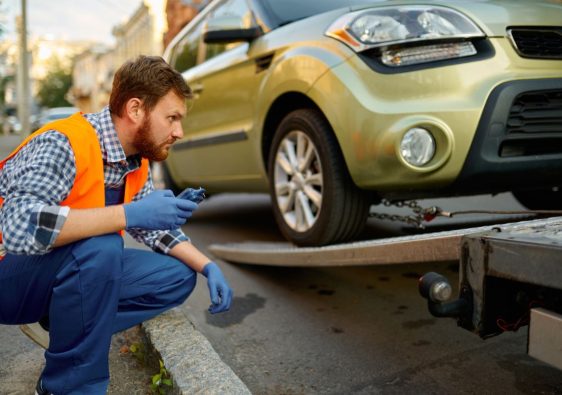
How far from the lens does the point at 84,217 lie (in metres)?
1.69

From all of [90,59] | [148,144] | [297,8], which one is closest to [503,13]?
[297,8]

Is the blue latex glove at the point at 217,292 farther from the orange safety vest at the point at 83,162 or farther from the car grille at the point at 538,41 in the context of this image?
the car grille at the point at 538,41

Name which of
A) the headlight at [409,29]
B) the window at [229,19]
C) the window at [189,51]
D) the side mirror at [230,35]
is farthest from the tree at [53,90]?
the headlight at [409,29]

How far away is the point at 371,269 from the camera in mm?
3705

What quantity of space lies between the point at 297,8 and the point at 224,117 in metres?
0.87

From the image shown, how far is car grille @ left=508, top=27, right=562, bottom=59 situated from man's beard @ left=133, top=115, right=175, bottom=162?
1463mm

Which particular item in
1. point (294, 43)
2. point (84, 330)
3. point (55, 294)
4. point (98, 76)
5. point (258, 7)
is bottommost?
point (84, 330)

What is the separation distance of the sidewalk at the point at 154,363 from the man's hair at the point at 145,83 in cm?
84

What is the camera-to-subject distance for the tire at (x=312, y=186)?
266 centimetres

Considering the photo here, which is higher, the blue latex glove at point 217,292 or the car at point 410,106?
the car at point 410,106

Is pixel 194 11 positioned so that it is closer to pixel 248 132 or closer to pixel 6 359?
pixel 248 132

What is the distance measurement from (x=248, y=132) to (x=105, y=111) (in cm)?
154

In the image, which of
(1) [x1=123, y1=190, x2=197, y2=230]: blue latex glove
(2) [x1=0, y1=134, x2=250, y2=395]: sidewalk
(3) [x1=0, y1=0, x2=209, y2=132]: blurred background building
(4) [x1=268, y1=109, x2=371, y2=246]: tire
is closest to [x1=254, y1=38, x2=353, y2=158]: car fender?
(4) [x1=268, y1=109, x2=371, y2=246]: tire

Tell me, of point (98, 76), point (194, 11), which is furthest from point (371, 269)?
point (98, 76)
